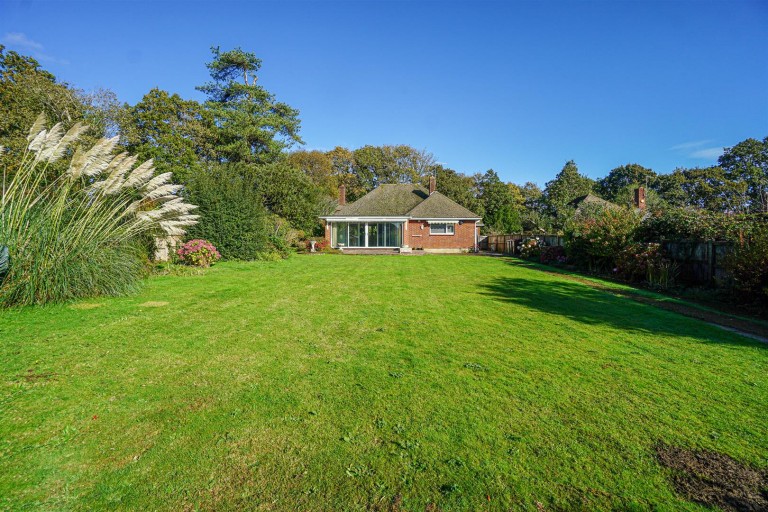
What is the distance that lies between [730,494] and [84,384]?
18.1ft

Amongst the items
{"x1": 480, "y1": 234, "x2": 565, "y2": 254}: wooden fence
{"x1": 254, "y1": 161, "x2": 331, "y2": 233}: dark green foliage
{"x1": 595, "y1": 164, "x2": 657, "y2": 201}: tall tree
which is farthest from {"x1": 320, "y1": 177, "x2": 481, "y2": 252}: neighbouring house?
{"x1": 595, "y1": 164, "x2": 657, "y2": 201}: tall tree

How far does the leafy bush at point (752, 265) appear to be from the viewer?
838cm

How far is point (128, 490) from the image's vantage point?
2.35 meters

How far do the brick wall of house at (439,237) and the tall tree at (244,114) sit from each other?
15156mm

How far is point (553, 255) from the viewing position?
19422mm

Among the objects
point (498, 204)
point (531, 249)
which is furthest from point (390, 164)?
point (531, 249)

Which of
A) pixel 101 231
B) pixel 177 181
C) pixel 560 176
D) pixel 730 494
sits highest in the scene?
pixel 560 176

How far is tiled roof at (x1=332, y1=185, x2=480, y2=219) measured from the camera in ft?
97.2

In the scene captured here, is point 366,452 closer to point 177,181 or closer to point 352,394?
point 352,394

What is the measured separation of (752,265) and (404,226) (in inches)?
862

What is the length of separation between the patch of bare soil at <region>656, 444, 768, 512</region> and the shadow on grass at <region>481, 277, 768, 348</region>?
160 inches

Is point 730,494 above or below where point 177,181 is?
below

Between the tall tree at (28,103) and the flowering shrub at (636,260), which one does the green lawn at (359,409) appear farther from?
the tall tree at (28,103)

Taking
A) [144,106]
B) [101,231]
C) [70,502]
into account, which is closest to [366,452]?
[70,502]
